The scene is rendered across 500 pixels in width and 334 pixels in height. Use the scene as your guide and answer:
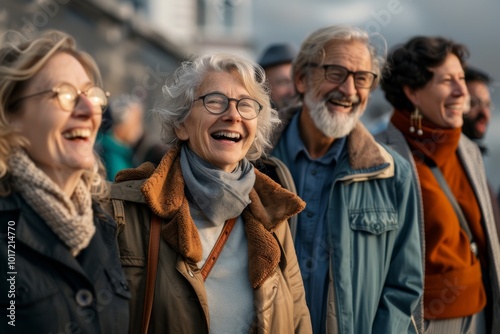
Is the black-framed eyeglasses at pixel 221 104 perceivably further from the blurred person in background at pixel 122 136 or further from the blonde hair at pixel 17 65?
the blurred person in background at pixel 122 136

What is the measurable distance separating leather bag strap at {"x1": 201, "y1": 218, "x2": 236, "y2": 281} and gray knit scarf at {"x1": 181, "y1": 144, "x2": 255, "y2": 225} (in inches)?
2.3

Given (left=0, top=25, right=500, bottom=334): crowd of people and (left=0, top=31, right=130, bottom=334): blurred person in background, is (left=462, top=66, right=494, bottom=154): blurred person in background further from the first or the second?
(left=0, top=31, right=130, bottom=334): blurred person in background

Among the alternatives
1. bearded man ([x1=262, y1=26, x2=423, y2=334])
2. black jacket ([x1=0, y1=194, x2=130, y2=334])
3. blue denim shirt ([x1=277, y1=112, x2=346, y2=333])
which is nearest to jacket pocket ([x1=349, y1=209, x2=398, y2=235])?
bearded man ([x1=262, y1=26, x2=423, y2=334])

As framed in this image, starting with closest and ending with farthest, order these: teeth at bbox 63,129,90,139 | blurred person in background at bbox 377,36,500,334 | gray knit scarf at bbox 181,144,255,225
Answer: teeth at bbox 63,129,90,139
gray knit scarf at bbox 181,144,255,225
blurred person in background at bbox 377,36,500,334

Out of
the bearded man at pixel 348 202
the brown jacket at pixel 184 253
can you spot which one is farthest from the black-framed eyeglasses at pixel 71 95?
the bearded man at pixel 348 202

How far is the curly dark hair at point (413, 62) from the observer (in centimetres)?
517

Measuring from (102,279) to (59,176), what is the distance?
0.41 m

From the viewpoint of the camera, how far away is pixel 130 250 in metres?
3.40

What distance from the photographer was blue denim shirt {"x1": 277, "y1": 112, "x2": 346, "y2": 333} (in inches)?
169

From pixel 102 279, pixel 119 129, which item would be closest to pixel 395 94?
pixel 102 279

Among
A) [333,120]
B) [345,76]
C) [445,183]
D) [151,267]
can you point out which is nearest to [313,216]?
[333,120]

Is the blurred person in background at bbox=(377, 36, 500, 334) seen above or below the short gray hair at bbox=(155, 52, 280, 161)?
below

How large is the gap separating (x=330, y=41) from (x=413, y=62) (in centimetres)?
73

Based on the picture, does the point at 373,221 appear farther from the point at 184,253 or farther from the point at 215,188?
the point at 184,253
